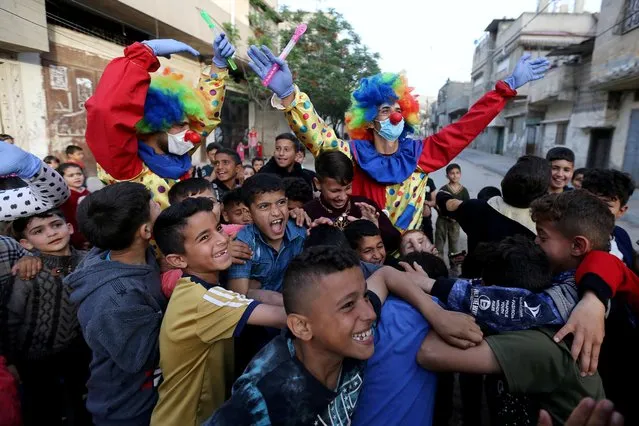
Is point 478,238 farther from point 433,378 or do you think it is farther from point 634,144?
point 634,144

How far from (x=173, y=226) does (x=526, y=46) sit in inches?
1036

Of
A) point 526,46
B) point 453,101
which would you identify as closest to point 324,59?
point 526,46

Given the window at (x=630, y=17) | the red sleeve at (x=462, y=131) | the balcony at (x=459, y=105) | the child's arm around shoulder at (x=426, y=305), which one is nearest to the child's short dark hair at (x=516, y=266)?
the child's arm around shoulder at (x=426, y=305)

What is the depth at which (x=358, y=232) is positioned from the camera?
2094 millimetres

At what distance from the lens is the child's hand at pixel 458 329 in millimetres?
1203

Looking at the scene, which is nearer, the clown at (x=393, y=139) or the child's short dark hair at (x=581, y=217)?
the child's short dark hair at (x=581, y=217)

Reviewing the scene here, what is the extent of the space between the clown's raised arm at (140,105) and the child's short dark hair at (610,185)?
2.48m

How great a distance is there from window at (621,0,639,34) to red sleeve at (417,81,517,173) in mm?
11375

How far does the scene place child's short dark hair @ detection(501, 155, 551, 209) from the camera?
7.24ft

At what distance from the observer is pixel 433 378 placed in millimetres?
1340

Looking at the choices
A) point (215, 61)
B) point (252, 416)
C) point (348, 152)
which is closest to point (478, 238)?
point (348, 152)

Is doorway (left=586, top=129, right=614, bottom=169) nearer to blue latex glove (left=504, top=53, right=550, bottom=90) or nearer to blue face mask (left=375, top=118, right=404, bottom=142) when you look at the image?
blue latex glove (left=504, top=53, right=550, bottom=90)

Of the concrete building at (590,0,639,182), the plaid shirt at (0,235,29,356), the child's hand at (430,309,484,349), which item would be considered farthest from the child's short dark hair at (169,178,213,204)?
the concrete building at (590,0,639,182)

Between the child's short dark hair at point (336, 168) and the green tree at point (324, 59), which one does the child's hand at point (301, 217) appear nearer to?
the child's short dark hair at point (336, 168)
